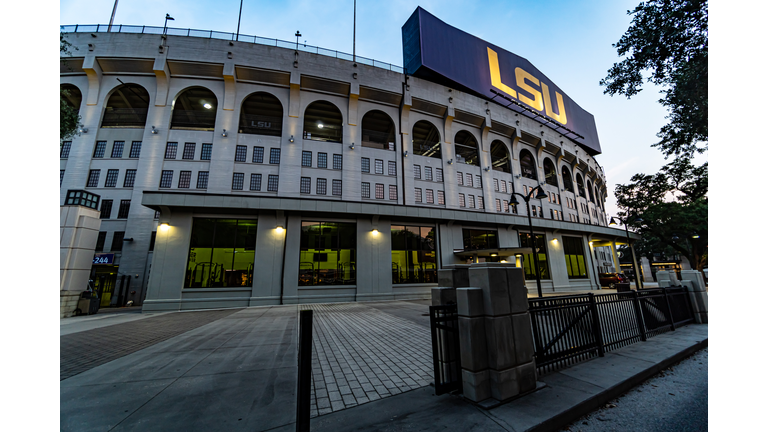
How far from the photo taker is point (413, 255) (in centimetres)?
2136

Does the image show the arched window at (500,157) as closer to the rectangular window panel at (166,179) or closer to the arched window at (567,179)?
the arched window at (567,179)

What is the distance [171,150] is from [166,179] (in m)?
2.43

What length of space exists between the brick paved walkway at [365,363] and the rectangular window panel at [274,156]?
51.9 ft

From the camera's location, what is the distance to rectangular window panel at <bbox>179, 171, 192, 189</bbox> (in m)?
20.9

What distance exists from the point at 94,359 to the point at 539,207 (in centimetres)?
3795

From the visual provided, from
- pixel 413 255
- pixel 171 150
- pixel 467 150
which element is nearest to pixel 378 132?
pixel 467 150

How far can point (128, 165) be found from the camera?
22.8 m

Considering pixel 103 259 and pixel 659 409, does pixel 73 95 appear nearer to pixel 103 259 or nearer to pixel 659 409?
pixel 103 259

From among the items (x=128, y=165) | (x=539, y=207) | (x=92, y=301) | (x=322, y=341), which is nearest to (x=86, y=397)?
(x=322, y=341)

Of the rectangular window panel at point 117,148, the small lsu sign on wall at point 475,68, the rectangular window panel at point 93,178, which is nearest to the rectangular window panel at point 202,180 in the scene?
the rectangular window panel at point 117,148

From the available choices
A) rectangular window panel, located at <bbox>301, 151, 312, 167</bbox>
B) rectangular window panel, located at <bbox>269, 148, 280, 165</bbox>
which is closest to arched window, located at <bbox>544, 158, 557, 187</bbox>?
rectangular window panel, located at <bbox>301, 151, 312, 167</bbox>

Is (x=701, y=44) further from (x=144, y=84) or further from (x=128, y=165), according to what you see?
(x=128, y=165)

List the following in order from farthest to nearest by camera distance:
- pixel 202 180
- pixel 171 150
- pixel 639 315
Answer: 1. pixel 171 150
2. pixel 202 180
3. pixel 639 315

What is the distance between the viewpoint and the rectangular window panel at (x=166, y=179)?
69.0 ft
